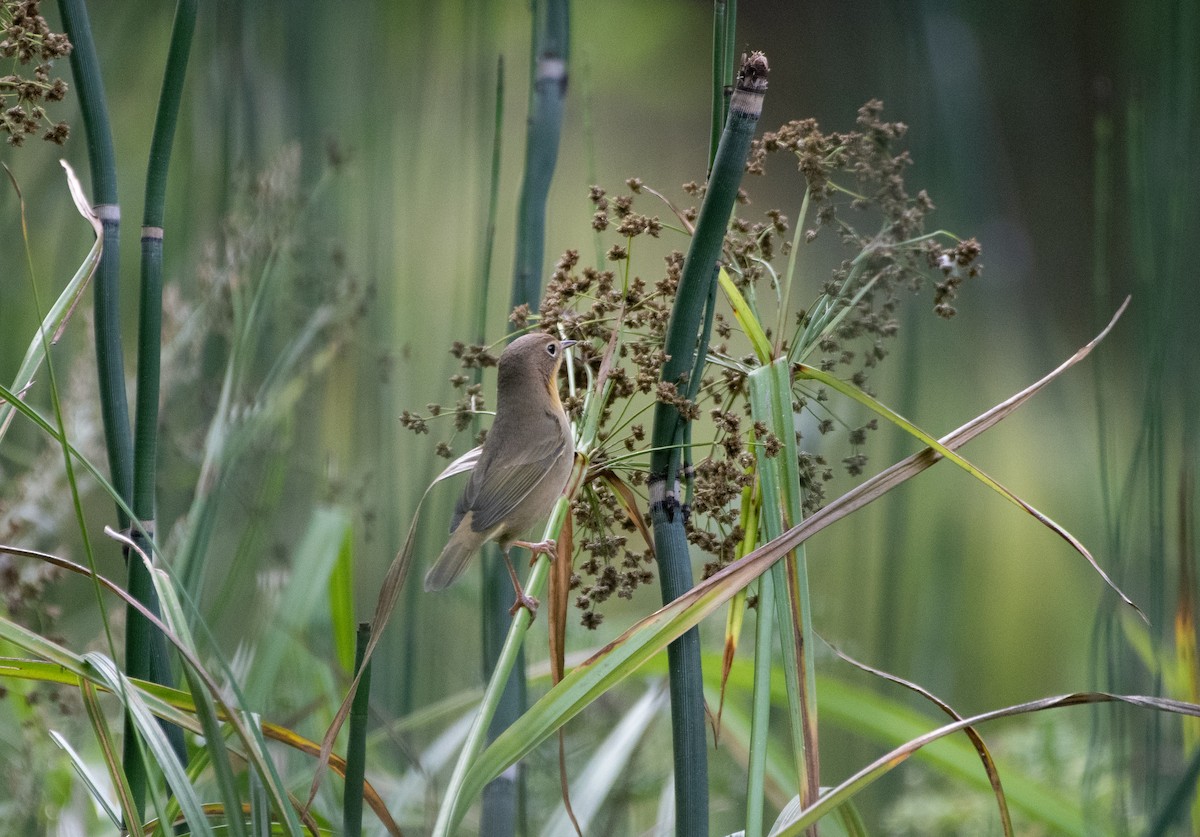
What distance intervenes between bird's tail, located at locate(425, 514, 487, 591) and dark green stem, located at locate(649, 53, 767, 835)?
1.88 ft

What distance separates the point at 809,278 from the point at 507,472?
1.82 meters

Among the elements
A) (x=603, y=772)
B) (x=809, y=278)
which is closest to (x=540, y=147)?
(x=603, y=772)

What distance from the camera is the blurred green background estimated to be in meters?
1.64

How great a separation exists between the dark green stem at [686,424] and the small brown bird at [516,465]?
19.3 inches

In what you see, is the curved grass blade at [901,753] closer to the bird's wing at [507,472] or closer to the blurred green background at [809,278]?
the blurred green background at [809,278]

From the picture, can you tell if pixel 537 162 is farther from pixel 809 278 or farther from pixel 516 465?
pixel 809 278

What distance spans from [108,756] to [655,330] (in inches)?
22.5

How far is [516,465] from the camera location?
54.7 inches

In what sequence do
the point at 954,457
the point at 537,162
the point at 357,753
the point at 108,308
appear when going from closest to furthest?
1. the point at 357,753
2. the point at 954,457
3. the point at 108,308
4. the point at 537,162

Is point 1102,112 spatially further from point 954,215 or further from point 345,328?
point 345,328

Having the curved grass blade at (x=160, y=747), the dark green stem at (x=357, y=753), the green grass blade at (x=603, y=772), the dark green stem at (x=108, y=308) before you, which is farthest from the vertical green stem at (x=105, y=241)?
the green grass blade at (x=603, y=772)

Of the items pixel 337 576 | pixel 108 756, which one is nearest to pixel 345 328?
pixel 337 576

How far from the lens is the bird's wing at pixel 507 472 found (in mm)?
1384

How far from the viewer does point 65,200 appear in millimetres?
2082
